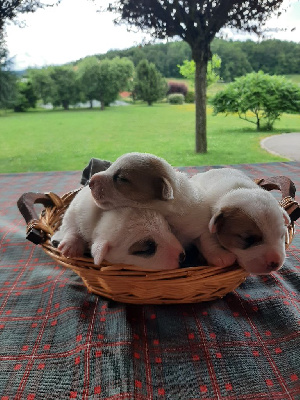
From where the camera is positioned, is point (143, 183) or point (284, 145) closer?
point (143, 183)

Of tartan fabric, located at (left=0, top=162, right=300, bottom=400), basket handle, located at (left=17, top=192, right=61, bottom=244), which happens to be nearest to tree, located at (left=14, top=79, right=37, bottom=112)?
basket handle, located at (left=17, top=192, right=61, bottom=244)

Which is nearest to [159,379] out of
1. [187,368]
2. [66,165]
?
[187,368]

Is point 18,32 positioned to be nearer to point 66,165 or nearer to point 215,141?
point 66,165

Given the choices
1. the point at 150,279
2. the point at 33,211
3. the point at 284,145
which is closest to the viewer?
the point at 150,279

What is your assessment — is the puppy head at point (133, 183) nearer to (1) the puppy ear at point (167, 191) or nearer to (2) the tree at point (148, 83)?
(1) the puppy ear at point (167, 191)

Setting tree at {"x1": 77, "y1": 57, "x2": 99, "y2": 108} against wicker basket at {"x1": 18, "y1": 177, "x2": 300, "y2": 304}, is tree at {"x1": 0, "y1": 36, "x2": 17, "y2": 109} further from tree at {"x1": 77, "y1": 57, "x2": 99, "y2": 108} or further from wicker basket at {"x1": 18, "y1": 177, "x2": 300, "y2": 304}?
wicker basket at {"x1": 18, "y1": 177, "x2": 300, "y2": 304}

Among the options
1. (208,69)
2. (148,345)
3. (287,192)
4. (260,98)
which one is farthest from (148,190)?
(260,98)

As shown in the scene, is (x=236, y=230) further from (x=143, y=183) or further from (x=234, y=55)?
(x=234, y=55)
